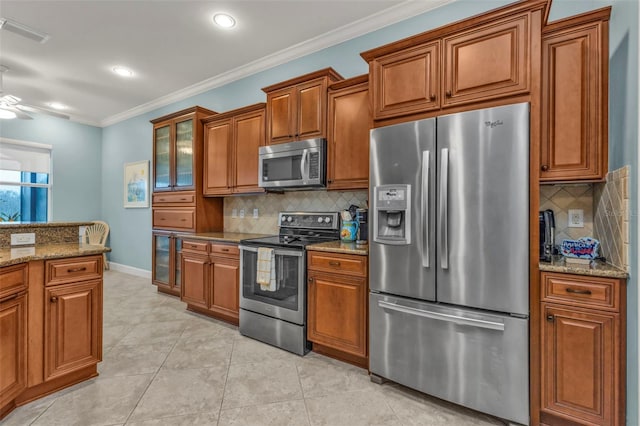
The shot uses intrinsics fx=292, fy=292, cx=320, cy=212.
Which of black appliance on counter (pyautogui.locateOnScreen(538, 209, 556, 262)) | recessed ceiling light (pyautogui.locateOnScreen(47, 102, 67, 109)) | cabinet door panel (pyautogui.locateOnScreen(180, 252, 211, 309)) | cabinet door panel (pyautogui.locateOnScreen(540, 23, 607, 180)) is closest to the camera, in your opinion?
cabinet door panel (pyautogui.locateOnScreen(540, 23, 607, 180))

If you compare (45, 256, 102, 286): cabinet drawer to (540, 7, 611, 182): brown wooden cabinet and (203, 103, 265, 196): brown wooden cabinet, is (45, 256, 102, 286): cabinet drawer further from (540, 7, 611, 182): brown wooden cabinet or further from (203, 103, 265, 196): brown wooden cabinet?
(540, 7, 611, 182): brown wooden cabinet

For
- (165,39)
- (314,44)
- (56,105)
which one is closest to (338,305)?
(314,44)

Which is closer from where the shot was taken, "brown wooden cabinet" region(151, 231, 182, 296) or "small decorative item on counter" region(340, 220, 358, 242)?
"small decorative item on counter" region(340, 220, 358, 242)

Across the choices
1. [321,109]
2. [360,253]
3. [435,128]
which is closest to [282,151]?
[321,109]

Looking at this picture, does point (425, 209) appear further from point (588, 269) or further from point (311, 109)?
point (311, 109)

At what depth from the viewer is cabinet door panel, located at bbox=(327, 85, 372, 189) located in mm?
2529

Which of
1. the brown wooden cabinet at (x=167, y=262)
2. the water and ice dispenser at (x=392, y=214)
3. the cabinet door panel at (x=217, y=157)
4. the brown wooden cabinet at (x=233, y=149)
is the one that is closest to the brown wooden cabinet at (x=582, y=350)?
the water and ice dispenser at (x=392, y=214)

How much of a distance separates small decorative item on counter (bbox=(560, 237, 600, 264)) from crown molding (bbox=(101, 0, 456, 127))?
217cm

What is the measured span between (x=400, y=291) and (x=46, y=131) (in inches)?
275

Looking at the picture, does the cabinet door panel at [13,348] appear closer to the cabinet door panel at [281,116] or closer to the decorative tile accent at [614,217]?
the cabinet door panel at [281,116]

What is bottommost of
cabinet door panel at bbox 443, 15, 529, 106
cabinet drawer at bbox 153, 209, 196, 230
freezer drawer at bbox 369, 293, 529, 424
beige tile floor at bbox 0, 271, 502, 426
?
beige tile floor at bbox 0, 271, 502, 426

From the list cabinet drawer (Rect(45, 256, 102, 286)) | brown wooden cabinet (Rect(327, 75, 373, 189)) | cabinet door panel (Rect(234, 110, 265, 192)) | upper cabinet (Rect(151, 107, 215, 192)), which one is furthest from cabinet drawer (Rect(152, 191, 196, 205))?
brown wooden cabinet (Rect(327, 75, 373, 189))

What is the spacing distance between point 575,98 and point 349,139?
1529 millimetres

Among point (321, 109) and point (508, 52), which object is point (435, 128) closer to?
point (508, 52)
